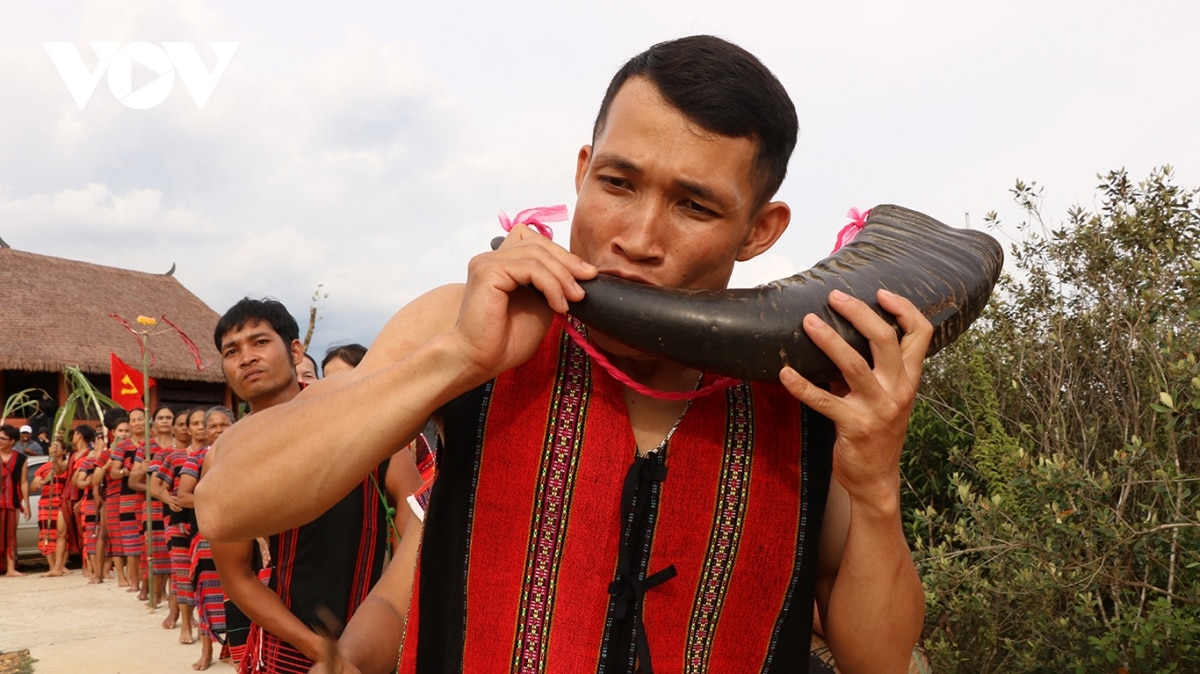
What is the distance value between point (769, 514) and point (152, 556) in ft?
36.7

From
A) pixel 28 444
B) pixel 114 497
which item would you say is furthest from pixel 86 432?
pixel 114 497

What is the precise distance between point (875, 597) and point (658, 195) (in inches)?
29.1

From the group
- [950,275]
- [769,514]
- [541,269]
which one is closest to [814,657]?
[769,514]

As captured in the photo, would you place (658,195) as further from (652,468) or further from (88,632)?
(88,632)

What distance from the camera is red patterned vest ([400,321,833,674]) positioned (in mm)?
1488

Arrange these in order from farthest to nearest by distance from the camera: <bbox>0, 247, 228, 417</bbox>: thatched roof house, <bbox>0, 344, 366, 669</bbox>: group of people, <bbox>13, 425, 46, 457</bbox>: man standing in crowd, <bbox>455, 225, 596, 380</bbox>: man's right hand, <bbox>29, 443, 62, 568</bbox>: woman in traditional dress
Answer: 1. <bbox>0, 247, 228, 417</bbox>: thatched roof house
2. <bbox>13, 425, 46, 457</bbox>: man standing in crowd
3. <bbox>29, 443, 62, 568</bbox>: woman in traditional dress
4. <bbox>0, 344, 366, 669</bbox>: group of people
5. <bbox>455, 225, 596, 380</bbox>: man's right hand

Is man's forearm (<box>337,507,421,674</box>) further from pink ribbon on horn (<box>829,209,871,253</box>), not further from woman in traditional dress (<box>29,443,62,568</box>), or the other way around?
woman in traditional dress (<box>29,443,62,568</box>)

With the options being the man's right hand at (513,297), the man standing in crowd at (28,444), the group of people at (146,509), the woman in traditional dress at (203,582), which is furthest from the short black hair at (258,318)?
the man standing in crowd at (28,444)

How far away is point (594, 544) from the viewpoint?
1.51 meters

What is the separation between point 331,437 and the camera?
1.31 m

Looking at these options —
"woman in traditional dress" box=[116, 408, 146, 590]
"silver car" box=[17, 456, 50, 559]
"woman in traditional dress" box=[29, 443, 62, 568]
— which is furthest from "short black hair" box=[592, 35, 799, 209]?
"silver car" box=[17, 456, 50, 559]

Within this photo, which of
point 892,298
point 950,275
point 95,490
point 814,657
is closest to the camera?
point 892,298

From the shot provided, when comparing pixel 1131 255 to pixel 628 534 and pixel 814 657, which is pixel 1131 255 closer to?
pixel 814 657

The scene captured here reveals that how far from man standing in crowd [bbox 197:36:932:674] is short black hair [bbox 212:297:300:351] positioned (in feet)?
12.5
